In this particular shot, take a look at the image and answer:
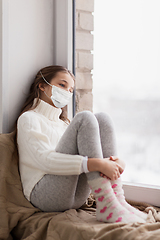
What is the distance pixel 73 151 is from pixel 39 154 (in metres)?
0.16

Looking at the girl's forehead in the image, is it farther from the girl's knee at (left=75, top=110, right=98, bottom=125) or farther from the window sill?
the window sill

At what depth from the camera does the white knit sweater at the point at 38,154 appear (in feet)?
3.62

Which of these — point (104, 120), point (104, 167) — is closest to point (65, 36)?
point (104, 120)

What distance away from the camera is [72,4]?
1684 mm

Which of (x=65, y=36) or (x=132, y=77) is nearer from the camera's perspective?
(x=132, y=77)

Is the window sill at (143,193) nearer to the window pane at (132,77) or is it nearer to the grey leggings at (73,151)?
the window pane at (132,77)

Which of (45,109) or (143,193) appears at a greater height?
(45,109)

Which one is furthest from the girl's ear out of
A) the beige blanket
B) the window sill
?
the window sill

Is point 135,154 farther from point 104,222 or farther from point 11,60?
point 11,60

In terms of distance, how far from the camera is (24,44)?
150cm

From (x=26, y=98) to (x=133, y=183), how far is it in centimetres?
82

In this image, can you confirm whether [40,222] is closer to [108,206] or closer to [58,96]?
[108,206]

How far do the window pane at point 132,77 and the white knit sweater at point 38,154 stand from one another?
438 mm

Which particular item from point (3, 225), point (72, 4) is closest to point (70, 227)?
point (3, 225)
